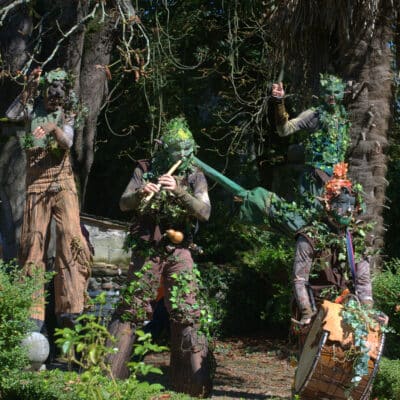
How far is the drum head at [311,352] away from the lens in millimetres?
5645

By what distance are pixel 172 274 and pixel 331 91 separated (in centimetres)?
196

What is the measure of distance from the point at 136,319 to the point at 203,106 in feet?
23.0

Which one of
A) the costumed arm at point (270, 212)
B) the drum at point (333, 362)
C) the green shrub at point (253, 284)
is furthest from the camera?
the green shrub at point (253, 284)

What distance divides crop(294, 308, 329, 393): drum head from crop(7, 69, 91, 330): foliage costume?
94.0 inches

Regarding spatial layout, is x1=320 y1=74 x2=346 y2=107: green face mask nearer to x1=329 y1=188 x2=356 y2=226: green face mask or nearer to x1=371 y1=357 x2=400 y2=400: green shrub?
x1=329 y1=188 x2=356 y2=226: green face mask

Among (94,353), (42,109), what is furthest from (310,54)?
(94,353)

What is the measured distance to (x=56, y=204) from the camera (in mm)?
7648

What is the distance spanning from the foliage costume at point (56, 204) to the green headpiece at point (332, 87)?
2.12 meters

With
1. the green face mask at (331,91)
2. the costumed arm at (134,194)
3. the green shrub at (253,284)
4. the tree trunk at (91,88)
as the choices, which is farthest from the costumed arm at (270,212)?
the green shrub at (253,284)

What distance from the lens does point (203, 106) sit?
13406mm

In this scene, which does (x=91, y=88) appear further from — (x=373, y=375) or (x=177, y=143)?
(x=373, y=375)

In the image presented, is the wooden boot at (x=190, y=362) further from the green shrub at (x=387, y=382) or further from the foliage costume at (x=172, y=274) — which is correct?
the green shrub at (x=387, y=382)

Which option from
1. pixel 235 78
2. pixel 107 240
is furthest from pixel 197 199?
pixel 107 240

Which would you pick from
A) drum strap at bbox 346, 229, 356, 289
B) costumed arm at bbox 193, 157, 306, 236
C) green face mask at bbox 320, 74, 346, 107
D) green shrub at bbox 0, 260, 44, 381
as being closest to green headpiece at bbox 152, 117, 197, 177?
costumed arm at bbox 193, 157, 306, 236
